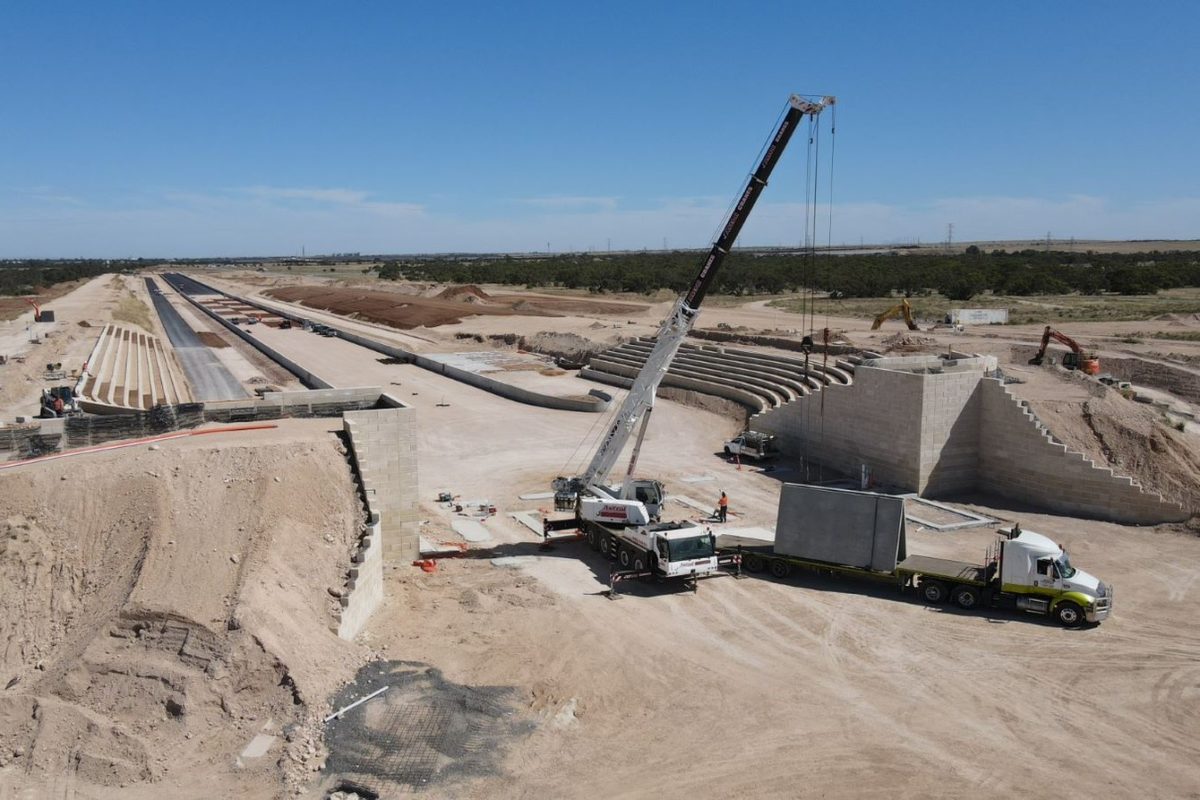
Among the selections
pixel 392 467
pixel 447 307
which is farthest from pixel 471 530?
pixel 447 307

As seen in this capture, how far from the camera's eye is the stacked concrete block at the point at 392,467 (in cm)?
2088

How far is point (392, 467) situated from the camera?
833 inches

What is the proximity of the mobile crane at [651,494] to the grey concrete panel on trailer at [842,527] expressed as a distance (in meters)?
2.09

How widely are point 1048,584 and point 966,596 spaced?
1667 mm

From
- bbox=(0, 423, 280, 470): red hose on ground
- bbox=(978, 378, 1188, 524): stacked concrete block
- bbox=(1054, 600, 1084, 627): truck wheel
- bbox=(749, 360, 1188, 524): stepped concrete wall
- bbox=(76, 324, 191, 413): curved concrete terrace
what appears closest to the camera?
bbox=(0, 423, 280, 470): red hose on ground

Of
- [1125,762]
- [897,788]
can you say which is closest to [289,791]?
[897,788]

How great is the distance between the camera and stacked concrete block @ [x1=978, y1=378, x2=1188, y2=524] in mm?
25500

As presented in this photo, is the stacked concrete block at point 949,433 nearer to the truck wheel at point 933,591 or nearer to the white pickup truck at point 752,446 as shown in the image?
the white pickup truck at point 752,446

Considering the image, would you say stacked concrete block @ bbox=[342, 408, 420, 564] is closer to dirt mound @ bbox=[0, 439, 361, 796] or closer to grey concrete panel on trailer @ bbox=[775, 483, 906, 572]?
dirt mound @ bbox=[0, 439, 361, 796]

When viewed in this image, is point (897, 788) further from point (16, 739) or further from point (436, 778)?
point (16, 739)

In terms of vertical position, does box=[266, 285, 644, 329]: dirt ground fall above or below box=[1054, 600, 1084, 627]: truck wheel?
above

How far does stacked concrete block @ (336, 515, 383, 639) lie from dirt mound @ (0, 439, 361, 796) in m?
0.28

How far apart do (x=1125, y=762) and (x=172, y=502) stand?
55.3ft

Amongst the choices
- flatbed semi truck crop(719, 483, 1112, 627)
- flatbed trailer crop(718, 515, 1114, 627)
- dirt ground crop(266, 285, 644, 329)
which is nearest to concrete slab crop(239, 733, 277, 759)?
flatbed trailer crop(718, 515, 1114, 627)
